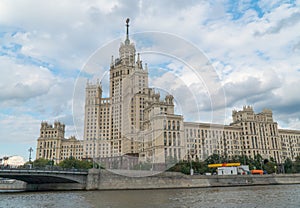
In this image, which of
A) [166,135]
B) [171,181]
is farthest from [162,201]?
[171,181]

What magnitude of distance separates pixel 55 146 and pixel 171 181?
106133 mm

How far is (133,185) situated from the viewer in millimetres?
50812

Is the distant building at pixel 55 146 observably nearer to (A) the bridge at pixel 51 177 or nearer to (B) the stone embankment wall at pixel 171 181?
(A) the bridge at pixel 51 177

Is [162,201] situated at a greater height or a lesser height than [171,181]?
lesser

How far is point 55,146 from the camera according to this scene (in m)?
145

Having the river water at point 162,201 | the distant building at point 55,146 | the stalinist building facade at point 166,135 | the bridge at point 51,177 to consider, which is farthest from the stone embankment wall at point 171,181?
the distant building at point 55,146

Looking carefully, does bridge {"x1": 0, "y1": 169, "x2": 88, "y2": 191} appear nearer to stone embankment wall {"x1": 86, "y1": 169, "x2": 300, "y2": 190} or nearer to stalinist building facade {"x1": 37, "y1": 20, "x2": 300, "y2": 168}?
stone embankment wall {"x1": 86, "y1": 169, "x2": 300, "y2": 190}

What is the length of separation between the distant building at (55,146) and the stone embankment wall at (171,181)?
9619 cm

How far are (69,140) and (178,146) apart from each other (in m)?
134

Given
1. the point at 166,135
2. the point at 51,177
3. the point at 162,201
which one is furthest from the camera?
the point at 51,177

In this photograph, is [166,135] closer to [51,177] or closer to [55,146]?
[51,177]

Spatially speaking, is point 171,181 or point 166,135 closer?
point 166,135

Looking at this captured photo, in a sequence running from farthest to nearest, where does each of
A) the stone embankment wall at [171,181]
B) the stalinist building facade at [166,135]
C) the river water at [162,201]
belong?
the stone embankment wall at [171,181]
the river water at [162,201]
the stalinist building facade at [166,135]

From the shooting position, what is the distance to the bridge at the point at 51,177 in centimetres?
4509
